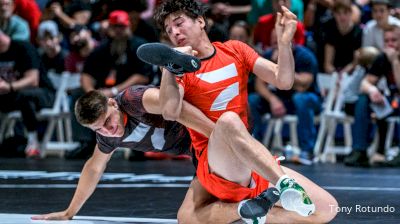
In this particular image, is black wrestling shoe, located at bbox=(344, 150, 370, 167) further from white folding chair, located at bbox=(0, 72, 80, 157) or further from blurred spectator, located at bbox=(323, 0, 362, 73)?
white folding chair, located at bbox=(0, 72, 80, 157)

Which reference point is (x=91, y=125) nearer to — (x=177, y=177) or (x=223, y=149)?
(x=223, y=149)

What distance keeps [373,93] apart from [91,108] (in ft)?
15.5

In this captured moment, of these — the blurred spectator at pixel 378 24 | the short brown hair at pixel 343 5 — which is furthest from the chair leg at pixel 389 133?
the short brown hair at pixel 343 5

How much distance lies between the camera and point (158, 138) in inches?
207

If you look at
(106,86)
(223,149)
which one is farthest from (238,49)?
(106,86)

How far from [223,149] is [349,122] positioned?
5380 mm

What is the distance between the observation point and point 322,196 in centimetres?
482

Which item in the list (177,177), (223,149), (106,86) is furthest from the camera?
(106,86)

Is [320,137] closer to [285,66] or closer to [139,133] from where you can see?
[139,133]

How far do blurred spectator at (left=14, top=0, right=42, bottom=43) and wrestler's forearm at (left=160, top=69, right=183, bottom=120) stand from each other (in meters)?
7.31

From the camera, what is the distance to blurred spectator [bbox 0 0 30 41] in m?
10.7

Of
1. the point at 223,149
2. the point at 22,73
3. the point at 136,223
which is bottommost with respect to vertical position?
the point at 22,73

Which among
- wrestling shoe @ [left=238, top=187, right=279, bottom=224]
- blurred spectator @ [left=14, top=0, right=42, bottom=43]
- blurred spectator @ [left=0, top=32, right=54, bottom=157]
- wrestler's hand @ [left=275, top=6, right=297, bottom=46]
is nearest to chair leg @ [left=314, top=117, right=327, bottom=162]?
blurred spectator @ [left=0, top=32, right=54, bottom=157]

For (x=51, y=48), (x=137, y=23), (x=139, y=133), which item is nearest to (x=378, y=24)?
(x=137, y=23)
